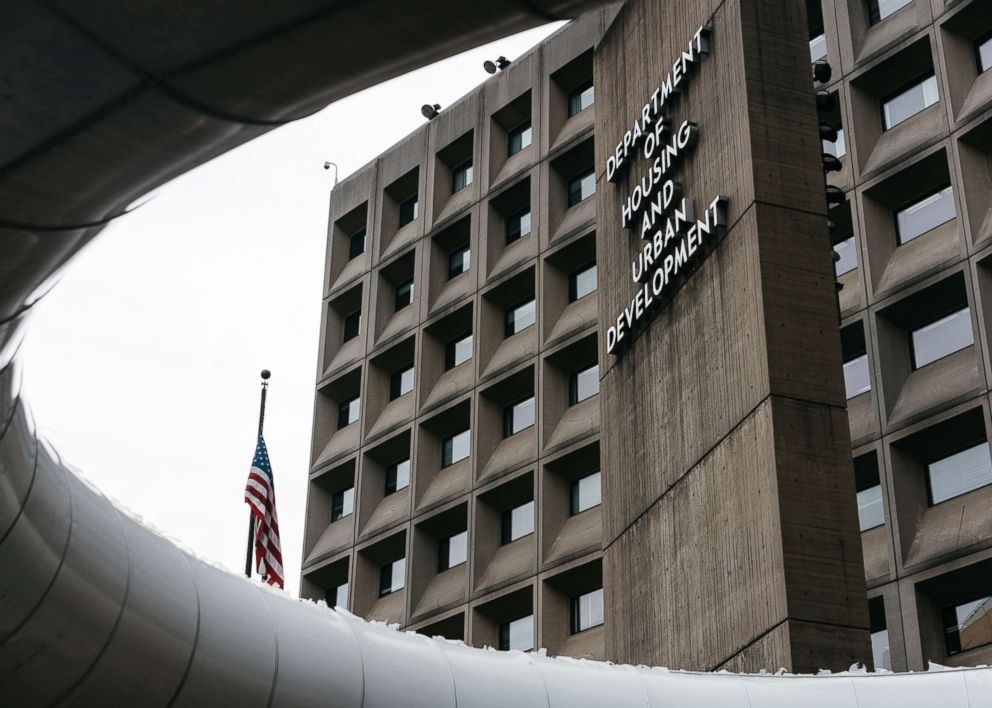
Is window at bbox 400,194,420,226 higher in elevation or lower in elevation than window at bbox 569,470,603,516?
A: higher

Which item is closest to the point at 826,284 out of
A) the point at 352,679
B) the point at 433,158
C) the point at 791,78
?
the point at 791,78

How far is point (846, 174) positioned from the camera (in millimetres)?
36969

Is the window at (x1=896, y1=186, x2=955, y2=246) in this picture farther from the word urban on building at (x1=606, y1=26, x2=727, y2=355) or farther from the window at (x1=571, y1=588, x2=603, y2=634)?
the window at (x1=571, y1=588, x2=603, y2=634)

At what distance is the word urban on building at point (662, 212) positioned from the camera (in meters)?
22.8

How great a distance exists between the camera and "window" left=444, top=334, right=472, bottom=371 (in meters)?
49.4

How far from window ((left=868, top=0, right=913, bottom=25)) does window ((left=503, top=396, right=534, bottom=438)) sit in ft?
49.7

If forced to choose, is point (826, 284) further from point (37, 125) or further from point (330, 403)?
point (330, 403)

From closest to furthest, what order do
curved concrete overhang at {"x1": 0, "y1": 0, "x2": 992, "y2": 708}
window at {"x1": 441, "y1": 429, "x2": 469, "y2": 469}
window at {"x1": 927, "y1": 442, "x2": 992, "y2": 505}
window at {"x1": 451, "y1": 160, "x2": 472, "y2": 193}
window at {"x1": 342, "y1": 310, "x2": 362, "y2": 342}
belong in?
curved concrete overhang at {"x1": 0, "y1": 0, "x2": 992, "y2": 708}, window at {"x1": 927, "y1": 442, "x2": 992, "y2": 505}, window at {"x1": 441, "y1": 429, "x2": 469, "y2": 469}, window at {"x1": 451, "y1": 160, "x2": 472, "y2": 193}, window at {"x1": 342, "y1": 310, "x2": 362, "y2": 342}

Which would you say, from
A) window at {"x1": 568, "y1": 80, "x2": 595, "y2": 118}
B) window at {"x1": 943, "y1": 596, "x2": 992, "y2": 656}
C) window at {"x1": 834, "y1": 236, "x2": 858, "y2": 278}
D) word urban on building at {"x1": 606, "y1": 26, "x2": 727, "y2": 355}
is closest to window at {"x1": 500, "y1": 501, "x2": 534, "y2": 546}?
window at {"x1": 834, "y1": 236, "x2": 858, "y2": 278}

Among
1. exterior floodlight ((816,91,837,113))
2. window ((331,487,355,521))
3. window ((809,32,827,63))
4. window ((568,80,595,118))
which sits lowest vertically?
exterior floodlight ((816,91,837,113))

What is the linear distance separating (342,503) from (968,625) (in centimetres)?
2646

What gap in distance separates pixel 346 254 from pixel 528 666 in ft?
142

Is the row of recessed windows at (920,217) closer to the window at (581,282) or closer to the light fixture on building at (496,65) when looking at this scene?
the window at (581,282)

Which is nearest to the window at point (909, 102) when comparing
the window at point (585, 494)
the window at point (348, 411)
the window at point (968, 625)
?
the window at point (968, 625)
